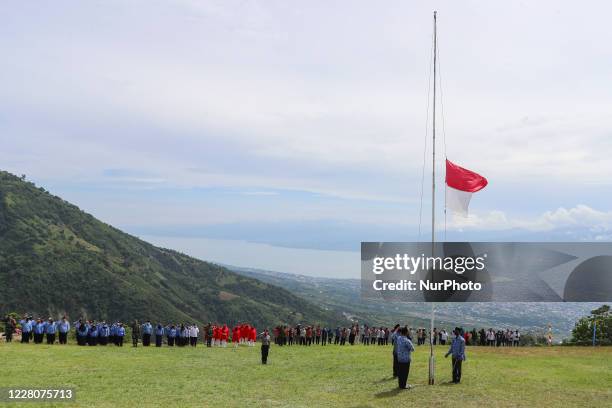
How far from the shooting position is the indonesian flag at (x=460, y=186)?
22.9 metres

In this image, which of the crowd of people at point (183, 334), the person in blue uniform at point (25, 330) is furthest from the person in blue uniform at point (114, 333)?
the person in blue uniform at point (25, 330)

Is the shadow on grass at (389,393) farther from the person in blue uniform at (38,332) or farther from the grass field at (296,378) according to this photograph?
the person in blue uniform at (38,332)

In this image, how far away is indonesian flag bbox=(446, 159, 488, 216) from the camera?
22.9 m

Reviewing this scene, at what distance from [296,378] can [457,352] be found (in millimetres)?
6299

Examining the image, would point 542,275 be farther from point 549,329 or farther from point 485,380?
point 485,380

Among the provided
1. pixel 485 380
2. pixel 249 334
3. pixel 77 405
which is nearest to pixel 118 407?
pixel 77 405

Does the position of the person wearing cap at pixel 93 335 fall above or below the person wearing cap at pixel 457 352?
below

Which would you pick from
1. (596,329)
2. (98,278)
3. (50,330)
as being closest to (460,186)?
(50,330)

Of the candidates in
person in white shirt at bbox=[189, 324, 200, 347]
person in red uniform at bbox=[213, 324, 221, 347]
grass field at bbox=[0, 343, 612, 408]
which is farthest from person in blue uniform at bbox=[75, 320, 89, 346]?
person in red uniform at bbox=[213, 324, 221, 347]

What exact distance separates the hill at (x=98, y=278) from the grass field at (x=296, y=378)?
74618mm

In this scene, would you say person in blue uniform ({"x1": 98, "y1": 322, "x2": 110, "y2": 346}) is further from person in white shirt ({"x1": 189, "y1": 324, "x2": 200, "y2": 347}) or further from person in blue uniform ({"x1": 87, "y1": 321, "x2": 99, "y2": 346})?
person in white shirt ({"x1": 189, "y1": 324, "x2": 200, "y2": 347})

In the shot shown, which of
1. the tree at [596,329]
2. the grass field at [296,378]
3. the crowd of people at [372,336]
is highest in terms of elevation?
the tree at [596,329]

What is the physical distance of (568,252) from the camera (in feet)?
200

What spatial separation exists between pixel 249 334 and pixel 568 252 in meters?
34.8
